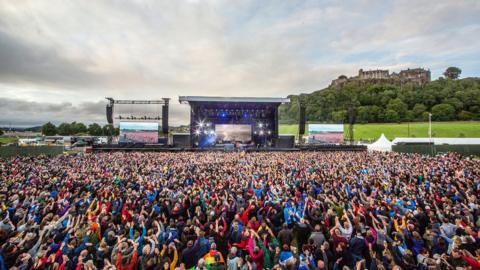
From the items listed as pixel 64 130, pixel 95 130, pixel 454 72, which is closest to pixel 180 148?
pixel 95 130

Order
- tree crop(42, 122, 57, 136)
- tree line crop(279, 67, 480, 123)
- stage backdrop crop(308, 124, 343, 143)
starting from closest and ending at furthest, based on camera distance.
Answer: stage backdrop crop(308, 124, 343, 143) < tree line crop(279, 67, 480, 123) < tree crop(42, 122, 57, 136)

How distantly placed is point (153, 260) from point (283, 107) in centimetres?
10106

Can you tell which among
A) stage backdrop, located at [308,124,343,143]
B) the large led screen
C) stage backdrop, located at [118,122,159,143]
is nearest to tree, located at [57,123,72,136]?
stage backdrop, located at [118,122,159,143]

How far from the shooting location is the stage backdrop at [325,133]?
32.7 m

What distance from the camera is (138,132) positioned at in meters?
30.7

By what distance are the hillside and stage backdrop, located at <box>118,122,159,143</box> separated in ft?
166

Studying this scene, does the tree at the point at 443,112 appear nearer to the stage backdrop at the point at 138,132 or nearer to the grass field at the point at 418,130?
the grass field at the point at 418,130

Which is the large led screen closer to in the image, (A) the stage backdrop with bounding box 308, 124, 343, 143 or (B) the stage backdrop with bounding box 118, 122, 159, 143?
(B) the stage backdrop with bounding box 118, 122, 159, 143

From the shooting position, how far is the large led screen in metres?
33.6

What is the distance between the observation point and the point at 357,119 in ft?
250

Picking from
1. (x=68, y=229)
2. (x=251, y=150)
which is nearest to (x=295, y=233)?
(x=68, y=229)

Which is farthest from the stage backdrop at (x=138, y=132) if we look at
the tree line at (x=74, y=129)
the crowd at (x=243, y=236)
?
the tree line at (x=74, y=129)

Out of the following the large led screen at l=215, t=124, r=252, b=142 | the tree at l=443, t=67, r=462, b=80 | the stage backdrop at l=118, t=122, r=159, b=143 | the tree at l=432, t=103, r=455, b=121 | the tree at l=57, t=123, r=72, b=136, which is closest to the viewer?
the stage backdrop at l=118, t=122, r=159, b=143

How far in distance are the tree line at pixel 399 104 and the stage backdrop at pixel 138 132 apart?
128 feet
